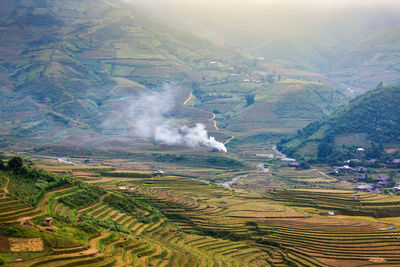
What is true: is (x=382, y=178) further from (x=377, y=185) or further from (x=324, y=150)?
(x=324, y=150)

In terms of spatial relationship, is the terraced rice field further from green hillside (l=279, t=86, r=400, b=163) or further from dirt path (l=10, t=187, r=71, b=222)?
green hillside (l=279, t=86, r=400, b=163)

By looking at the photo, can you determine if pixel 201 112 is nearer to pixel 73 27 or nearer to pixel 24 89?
pixel 24 89

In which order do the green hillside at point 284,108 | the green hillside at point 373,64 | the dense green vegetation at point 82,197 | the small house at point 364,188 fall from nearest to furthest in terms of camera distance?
the dense green vegetation at point 82,197
the small house at point 364,188
the green hillside at point 284,108
the green hillside at point 373,64

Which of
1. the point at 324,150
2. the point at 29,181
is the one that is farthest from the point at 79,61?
the point at 29,181

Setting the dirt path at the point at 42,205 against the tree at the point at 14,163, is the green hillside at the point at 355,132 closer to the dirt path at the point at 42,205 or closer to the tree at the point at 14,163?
the dirt path at the point at 42,205

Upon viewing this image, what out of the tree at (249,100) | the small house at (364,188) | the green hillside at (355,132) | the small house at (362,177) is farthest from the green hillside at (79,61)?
the small house at (364,188)

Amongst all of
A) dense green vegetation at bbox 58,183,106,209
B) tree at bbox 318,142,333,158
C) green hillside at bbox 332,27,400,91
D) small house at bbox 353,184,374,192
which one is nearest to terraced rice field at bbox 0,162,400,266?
dense green vegetation at bbox 58,183,106,209

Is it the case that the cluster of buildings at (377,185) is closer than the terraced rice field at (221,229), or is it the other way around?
the terraced rice field at (221,229)
